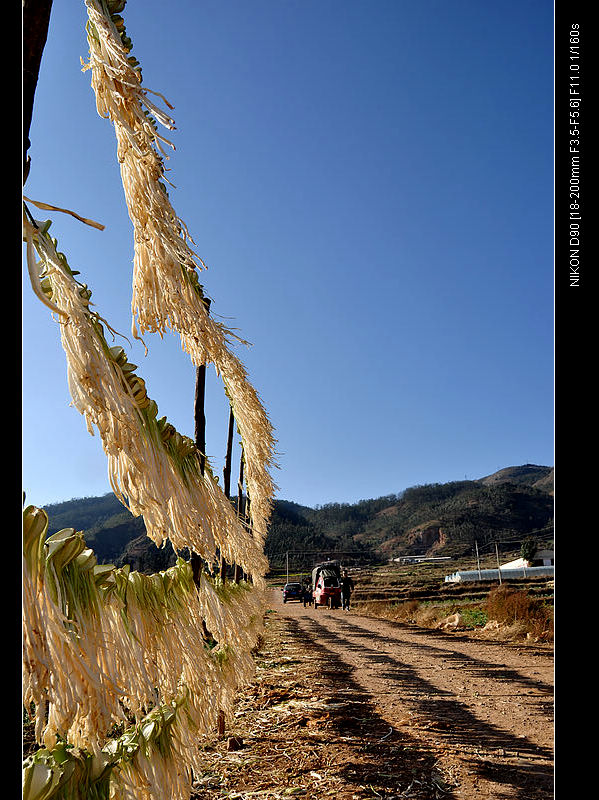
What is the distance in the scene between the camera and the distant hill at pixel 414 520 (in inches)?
2242

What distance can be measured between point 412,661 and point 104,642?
30.4ft

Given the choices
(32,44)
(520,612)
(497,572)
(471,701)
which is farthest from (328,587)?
(32,44)

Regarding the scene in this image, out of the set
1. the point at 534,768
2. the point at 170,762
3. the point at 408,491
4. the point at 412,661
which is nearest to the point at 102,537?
the point at 412,661

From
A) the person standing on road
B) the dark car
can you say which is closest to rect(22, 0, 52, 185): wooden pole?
the person standing on road

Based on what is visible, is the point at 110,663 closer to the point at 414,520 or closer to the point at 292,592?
the point at 292,592

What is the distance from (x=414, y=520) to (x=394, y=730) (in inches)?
3055

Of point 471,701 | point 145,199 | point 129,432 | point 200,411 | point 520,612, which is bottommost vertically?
point 520,612

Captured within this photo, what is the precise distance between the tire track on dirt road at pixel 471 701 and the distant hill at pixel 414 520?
2747 cm

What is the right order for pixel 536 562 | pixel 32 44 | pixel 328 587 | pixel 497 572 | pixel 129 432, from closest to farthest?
1. pixel 32 44
2. pixel 129 432
3. pixel 328 587
4. pixel 497 572
5. pixel 536 562

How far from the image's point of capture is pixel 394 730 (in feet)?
16.1

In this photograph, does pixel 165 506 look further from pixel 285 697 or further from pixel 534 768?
pixel 285 697
